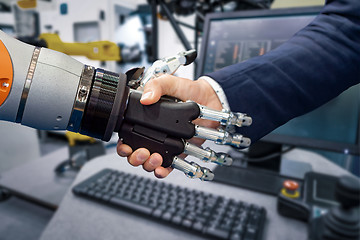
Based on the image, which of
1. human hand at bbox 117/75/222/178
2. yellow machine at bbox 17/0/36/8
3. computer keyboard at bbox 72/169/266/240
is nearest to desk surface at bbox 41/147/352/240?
computer keyboard at bbox 72/169/266/240

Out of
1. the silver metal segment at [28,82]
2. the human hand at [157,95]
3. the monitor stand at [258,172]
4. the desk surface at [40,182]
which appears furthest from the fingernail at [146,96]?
the desk surface at [40,182]

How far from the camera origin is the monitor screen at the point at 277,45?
24.2 inches

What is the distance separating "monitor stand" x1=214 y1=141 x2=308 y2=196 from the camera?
2.12 feet

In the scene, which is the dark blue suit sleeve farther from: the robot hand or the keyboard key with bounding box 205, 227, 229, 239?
the keyboard key with bounding box 205, 227, 229, 239

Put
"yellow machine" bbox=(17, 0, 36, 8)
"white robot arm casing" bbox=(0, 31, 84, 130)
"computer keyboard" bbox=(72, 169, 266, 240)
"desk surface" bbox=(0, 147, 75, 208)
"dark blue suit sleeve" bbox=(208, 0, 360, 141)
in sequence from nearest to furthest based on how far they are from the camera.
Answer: "white robot arm casing" bbox=(0, 31, 84, 130) → "dark blue suit sleeve" bbox=(208, 0, 360, 141) → "computer keyboard" bbox=(72, 169, 266, 240) → "yellow machine" bbox=(17, 0, 36, 8) → "desk surface" bbox=(0, 147, 75, 208)

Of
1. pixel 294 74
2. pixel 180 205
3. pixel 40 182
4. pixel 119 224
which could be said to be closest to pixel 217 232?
pixel 180 205

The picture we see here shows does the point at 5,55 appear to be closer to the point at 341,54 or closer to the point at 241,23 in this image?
the point at 341,54

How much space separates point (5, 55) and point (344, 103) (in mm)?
699

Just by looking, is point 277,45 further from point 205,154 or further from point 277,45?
point 205,154

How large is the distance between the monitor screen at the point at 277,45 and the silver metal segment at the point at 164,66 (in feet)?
1.42

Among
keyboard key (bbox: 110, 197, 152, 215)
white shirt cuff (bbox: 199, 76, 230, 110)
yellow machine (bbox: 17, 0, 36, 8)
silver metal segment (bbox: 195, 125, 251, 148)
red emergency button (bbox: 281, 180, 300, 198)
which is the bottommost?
keyboard key (bbox: 110, 197, 152, 215)

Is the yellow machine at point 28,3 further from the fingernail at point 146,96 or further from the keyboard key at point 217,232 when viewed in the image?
the keyboard key at point 217,232

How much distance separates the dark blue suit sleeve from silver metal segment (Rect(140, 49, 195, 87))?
61mm

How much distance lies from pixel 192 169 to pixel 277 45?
1.78ft
